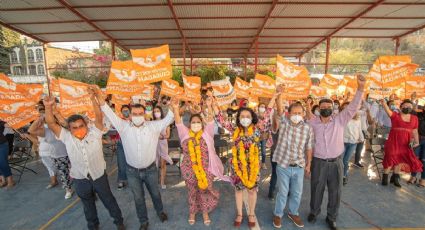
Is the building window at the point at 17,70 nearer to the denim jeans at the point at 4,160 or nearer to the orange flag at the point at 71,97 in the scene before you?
the denim jeans at the point at 4,160

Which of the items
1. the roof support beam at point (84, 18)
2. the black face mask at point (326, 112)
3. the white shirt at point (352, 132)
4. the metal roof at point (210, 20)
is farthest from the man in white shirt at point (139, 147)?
the roof support beam at point (84, 18)

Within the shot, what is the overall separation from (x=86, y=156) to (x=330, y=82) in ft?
30.2

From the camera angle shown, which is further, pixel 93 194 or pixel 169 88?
pixel 169 88

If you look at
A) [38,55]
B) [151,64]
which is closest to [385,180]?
[151,64]

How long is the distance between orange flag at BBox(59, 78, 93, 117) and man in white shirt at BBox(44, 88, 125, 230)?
1.99m

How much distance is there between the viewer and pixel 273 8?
859cm

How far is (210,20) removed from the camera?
9938 mm

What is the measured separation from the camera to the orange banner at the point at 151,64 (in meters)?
4.78

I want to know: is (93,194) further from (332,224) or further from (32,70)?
(32,70)

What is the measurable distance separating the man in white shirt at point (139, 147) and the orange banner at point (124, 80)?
2.04 meters

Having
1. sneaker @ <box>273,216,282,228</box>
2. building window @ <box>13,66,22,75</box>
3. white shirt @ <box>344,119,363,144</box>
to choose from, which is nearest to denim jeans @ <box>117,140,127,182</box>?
sneaker @ <box>273,216,282,228</box>

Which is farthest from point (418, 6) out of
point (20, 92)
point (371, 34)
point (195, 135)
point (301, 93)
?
point (20, 92)

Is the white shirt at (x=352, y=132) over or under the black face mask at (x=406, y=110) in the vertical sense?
under

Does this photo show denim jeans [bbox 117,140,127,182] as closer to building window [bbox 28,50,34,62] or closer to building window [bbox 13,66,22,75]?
building window [bbox 28,50,34,62]
